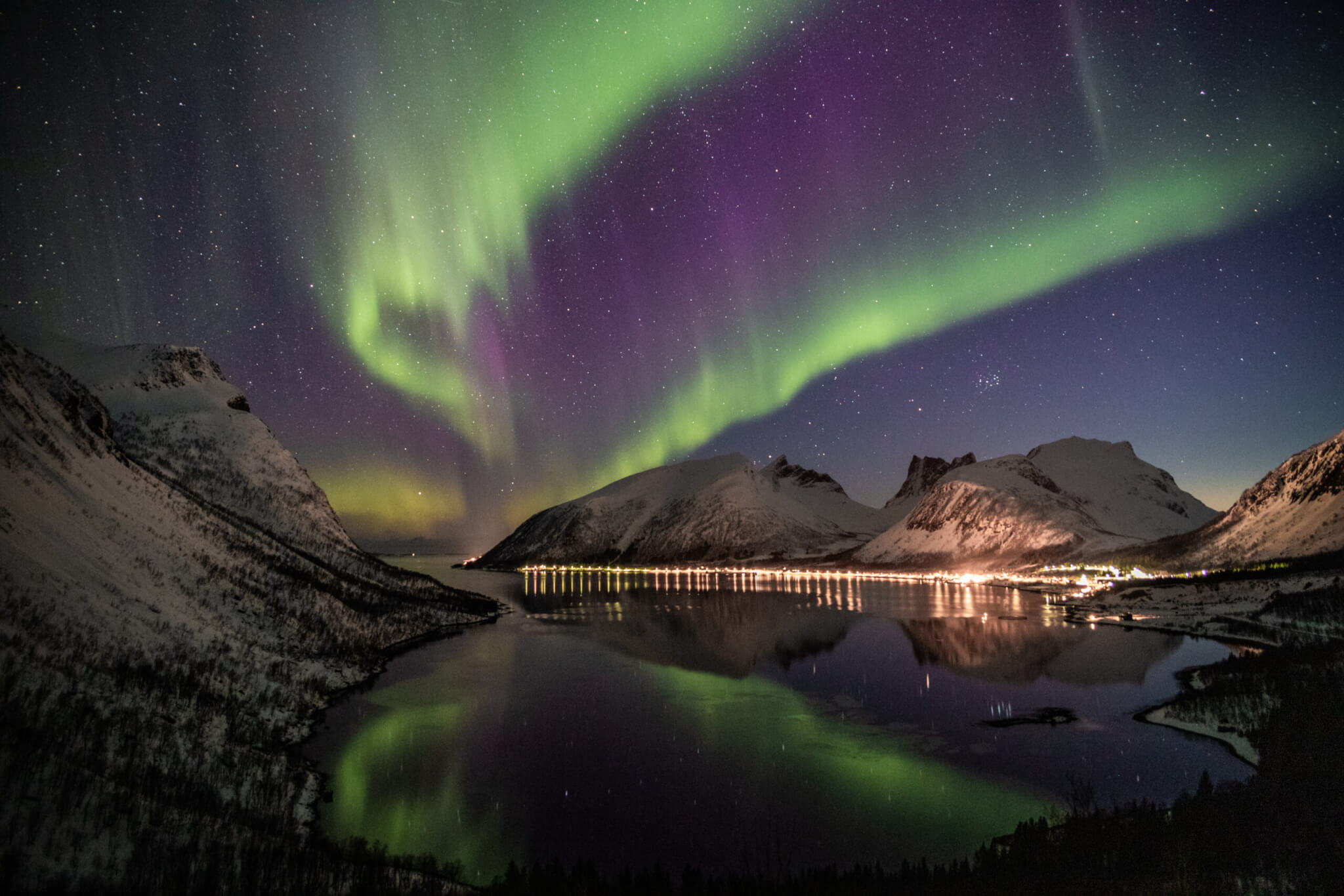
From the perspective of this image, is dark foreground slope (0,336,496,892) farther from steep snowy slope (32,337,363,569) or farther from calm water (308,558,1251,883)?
steep snowy slope (32,337,363,569)

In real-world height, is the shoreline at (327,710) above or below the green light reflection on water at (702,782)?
above

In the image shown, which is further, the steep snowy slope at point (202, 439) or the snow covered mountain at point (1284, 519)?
the snow covered mountain at point (1284, 519)

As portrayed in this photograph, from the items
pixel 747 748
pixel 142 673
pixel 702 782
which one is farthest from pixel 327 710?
pixel 747 748

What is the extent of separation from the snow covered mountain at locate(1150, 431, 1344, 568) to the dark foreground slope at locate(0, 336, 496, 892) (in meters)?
112

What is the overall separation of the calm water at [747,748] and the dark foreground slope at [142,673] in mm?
3551

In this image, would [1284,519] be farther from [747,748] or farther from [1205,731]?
[747,748]

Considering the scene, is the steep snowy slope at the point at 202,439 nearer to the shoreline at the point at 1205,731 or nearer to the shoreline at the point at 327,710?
the shoreline at the point at 327,710

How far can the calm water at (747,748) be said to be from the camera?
70.8 ft

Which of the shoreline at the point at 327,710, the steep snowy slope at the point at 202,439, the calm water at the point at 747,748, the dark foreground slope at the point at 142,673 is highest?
the steep snowy slope at the point at 202,439

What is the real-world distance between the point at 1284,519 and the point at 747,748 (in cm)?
12115

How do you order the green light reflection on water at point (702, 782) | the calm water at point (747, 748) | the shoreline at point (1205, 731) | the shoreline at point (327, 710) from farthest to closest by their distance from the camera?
the shoreline at point (1205, 731) < the shoreline at point (327, 710) < the calm water at point (747, 748) < the green light reflection on water at point (702, 782)

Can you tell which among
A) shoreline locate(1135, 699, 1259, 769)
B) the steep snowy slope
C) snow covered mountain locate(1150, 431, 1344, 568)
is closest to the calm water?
shoreline locate(1135, 699, 1259, 769)

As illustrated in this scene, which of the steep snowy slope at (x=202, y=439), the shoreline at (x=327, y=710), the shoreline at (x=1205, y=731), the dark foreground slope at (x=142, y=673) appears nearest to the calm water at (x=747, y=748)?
the shoreline at (x=327, y=710)

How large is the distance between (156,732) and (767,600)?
104m
